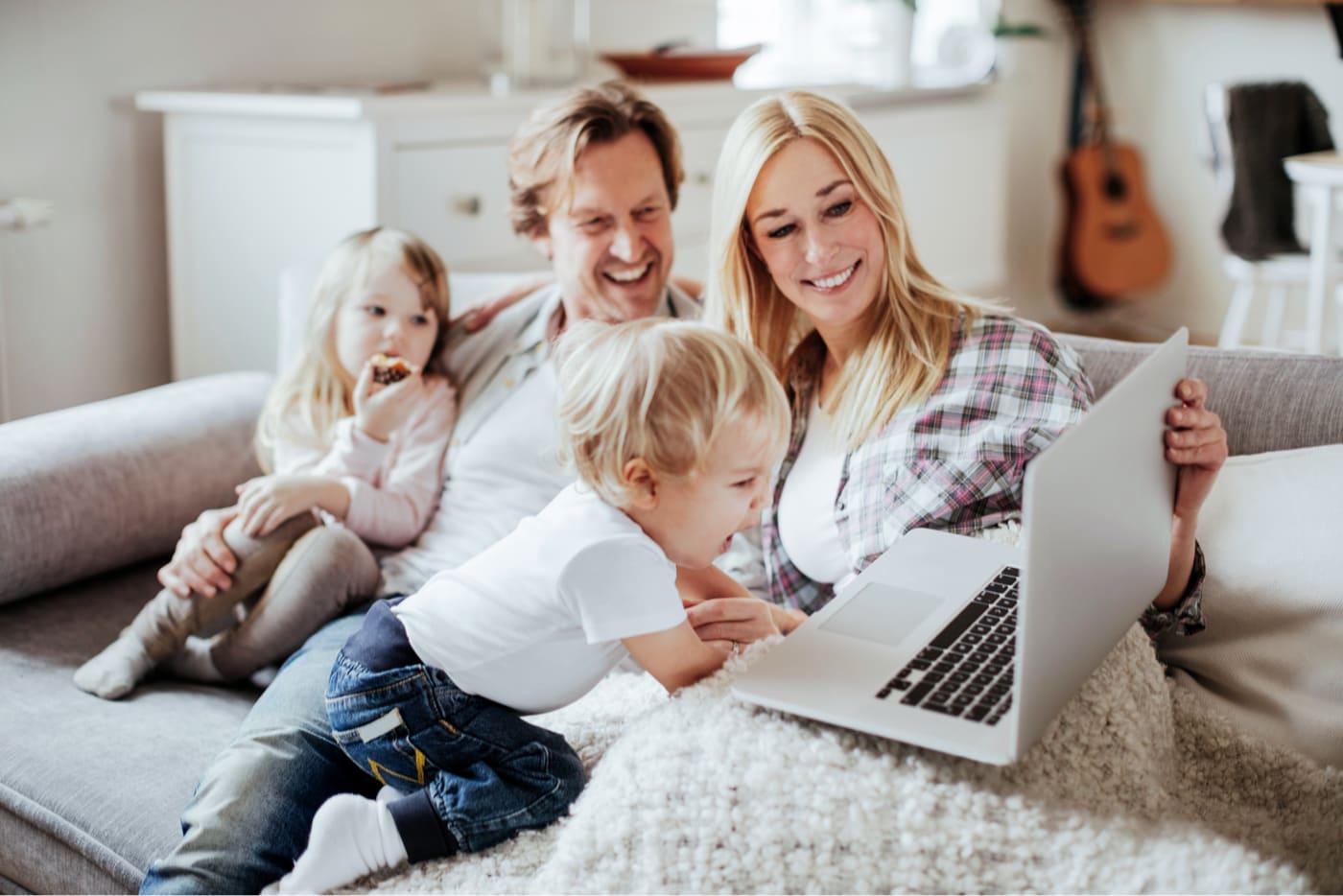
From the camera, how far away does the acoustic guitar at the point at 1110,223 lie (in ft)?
15.7

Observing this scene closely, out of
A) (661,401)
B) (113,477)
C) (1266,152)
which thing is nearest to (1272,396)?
(661,401)

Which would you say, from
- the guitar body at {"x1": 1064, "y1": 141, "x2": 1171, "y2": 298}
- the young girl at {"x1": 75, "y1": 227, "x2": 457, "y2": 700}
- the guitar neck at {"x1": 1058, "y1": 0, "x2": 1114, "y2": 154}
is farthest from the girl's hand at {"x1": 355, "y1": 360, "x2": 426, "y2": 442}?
the guitar neck at {"x1": 1058, "y1": 0, "x2": 1114, "y2": 154}

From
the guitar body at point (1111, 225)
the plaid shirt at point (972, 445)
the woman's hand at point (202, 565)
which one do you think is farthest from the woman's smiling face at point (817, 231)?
the guitar body at point (1111, 225)

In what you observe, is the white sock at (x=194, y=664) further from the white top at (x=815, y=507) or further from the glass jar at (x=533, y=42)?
the glass jar at (x=533, y=42)

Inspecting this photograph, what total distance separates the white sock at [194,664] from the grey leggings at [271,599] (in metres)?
0.02

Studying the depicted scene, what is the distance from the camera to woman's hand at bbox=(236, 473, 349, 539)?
1738 mm

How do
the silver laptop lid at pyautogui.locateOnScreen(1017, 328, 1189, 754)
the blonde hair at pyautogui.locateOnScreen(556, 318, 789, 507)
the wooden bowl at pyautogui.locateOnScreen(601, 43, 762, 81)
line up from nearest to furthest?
the silver laptop lid at pyautogui.locateOnScreen(1017, 328, 1189, 754)
the blonde hair at pyautogui.locateOnScreen(556, 318, 789, 507)
the wooden bowl at pyautogui.locateOnScreen(601, 43, 762, 81)

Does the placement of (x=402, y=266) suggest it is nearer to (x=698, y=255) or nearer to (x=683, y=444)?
(x=683, y=444)

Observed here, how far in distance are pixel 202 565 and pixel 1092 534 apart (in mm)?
1163

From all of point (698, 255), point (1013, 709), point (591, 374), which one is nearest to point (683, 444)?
point (591, 374)

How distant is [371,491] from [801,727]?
2.83ft

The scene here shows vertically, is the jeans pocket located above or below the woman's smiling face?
below

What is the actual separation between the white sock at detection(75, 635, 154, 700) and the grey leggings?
0.04 ft

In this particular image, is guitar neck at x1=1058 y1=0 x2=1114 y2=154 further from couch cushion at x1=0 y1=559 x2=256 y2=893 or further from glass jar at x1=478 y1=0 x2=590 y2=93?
couch cushion at x1=0 y1=559 x2=256 y2=893
